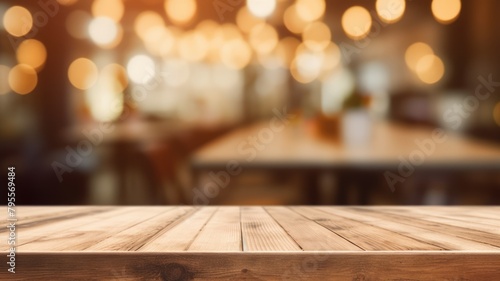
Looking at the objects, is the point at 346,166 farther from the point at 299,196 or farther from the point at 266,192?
the point at 266,192

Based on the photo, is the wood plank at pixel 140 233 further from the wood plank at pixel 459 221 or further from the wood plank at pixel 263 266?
the wood plank at pixel 459 221

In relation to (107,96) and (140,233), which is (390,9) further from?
(140,233)

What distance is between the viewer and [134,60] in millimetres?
4168

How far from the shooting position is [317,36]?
428 cm

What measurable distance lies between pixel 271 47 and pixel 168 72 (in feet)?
2.68

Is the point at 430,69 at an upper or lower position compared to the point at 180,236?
upper

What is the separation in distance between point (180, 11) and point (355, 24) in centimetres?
134

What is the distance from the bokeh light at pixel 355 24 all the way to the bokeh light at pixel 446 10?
1.67 feet

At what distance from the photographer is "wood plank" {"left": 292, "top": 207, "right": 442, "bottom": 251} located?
98 cm

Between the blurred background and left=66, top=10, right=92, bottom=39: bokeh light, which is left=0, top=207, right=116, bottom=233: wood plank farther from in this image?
left=66, top=10, right=92, bottom=39: bokeh light

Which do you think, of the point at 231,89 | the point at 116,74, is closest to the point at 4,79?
the point at 116,74

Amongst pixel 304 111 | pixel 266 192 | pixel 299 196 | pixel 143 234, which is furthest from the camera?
pixel 304 111

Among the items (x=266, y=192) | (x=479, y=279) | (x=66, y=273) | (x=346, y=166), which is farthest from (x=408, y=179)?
(x=66, y=273)

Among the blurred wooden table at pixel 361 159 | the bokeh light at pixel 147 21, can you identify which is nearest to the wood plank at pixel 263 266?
the blurred wooden table at pixel 361 159
